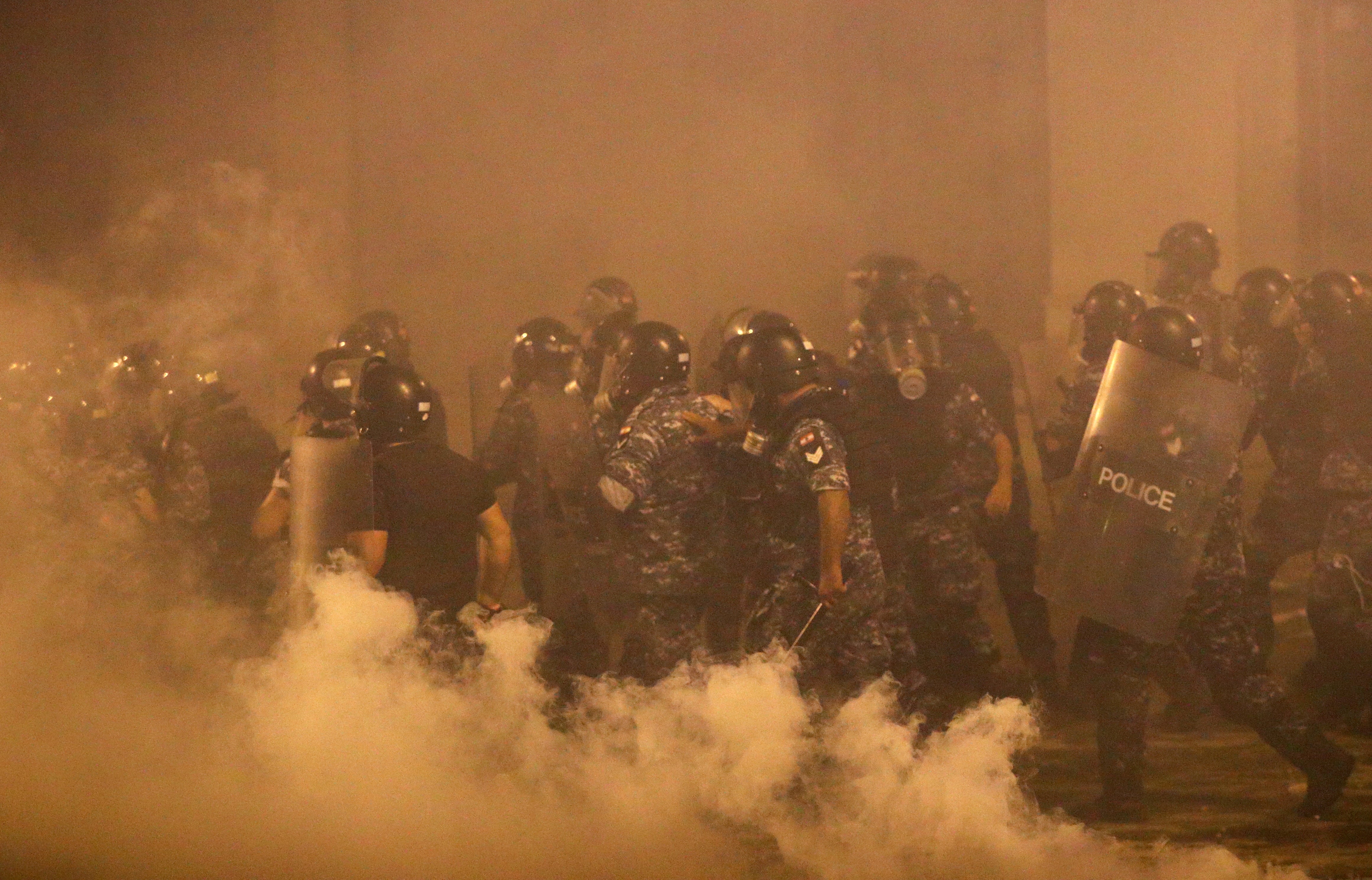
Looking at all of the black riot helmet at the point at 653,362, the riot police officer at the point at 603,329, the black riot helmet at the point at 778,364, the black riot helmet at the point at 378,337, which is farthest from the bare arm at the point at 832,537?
the black riot helmet at the point at 378,337

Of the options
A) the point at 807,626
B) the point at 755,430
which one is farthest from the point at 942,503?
the point at 807,626

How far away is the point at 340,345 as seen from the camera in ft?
20.0

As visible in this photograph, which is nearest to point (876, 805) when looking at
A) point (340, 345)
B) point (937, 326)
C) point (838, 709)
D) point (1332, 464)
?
point (838, 709)

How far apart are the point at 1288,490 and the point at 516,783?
3215 mm

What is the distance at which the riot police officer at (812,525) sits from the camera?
4.06 meters

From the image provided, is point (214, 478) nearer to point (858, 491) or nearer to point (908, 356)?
point (858, 491)

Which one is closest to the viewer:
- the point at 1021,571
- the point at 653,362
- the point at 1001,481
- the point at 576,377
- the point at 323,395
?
the point at 653,362

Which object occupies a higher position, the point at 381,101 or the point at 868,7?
the point at 868,7

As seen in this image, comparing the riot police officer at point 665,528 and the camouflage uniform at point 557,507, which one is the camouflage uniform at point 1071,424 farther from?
the camouflage uniform at point 557,507

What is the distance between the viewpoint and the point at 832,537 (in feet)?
13.2

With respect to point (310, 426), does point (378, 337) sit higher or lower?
higher

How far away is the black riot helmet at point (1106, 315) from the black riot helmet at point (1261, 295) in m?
1.05

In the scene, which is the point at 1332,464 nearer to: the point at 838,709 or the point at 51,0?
the point at 838,709

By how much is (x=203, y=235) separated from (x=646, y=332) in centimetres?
326
